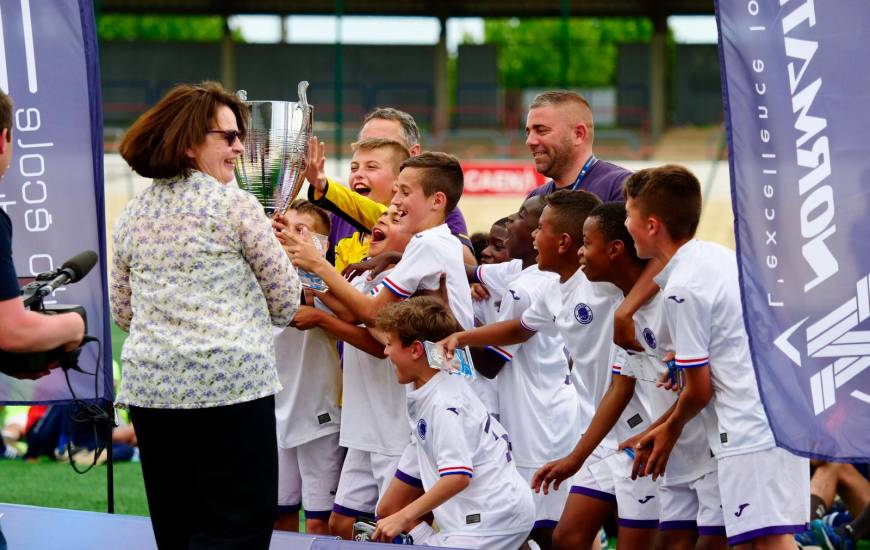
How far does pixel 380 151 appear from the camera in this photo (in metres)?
5.05

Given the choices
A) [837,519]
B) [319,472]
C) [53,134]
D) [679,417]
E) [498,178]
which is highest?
[53,134]

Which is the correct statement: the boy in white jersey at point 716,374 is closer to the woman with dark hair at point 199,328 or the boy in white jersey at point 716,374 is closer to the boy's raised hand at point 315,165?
the boy's raised hand at point 315,165

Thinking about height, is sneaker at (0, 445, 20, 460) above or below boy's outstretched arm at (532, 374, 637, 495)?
below

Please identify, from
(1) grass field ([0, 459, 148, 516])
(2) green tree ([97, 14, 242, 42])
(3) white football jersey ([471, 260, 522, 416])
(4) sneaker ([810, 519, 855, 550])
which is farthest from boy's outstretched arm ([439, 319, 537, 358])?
(2) green tree ([97, 14, 242, 42])

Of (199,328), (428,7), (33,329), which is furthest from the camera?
(428,7)

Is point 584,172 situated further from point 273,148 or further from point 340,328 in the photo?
point 273,148

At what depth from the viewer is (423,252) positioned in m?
4.31

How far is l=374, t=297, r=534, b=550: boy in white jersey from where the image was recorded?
4.03m

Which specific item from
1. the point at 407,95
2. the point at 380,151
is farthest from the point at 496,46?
the point at 380,151

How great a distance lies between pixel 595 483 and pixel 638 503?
23 cm

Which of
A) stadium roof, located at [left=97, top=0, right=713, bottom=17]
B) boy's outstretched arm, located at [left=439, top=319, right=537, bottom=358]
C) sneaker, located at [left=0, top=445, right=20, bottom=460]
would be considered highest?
stadium roof, located at [left=97, top=0, right=713, bottom=17]

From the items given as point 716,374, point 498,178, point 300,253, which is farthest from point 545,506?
point 498,178

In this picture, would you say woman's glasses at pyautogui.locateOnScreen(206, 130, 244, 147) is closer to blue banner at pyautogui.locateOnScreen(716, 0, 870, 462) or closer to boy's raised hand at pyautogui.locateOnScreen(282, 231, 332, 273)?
boy's raised hand at pyautogui.locateOnScreen(282, 231, 332, 273)

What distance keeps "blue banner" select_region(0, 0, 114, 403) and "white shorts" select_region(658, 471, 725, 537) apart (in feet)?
7.83
